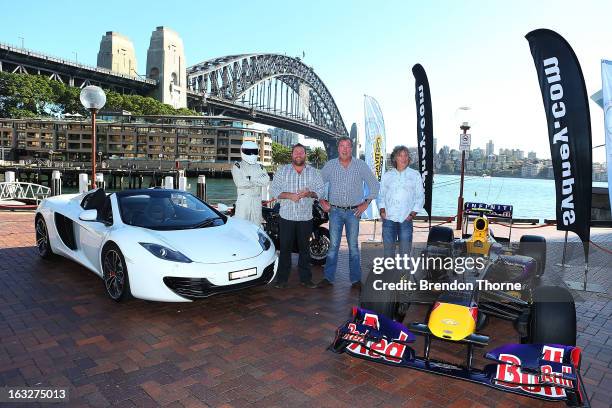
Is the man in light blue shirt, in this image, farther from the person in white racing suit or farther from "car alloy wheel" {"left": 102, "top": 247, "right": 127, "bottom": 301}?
"car alloy wheel" {"left": 102, "top": 247, "right": 127, "bottom": 301}

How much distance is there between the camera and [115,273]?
4441mm

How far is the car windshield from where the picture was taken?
4.83 meters

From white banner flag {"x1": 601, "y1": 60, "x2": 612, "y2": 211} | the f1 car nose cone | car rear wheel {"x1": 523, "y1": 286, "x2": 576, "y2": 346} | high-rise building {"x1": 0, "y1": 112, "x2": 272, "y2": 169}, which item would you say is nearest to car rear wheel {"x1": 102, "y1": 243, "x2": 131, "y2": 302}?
the f1 car nose cone

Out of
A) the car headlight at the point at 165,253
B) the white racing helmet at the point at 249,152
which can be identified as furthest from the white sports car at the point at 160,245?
the white racing helmet at the point at 249,152

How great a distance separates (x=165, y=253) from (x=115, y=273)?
72 cm

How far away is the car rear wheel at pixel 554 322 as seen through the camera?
10.3 ft

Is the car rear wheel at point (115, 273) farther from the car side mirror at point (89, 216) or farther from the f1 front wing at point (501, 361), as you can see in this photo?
the f1 front wing at point (501, 361)

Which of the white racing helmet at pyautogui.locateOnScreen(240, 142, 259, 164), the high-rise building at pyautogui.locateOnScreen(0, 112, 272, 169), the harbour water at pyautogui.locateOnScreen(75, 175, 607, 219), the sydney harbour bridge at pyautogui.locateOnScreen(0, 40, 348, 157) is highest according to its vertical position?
the sydney harbour bridge at pyautogui.locateOnScreen(0, 40, 348, 157)

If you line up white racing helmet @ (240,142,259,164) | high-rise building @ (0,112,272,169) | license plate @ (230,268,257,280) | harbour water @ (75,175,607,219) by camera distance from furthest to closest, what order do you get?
high-rise building @ (0,112,272,169)
harbour water @ (75,175,607,219)
white racing helmet @ (240,142,259,164)
license plate @ (230,268,257,280)

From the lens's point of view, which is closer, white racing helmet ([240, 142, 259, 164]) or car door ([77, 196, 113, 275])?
car door ([77, 196, 113, 275])

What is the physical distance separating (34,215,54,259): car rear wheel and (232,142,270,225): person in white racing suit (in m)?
2.80


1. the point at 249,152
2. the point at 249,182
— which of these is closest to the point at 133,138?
the point at 249,152

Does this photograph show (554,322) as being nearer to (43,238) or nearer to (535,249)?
(535,249)

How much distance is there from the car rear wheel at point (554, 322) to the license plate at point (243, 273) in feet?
8.55
